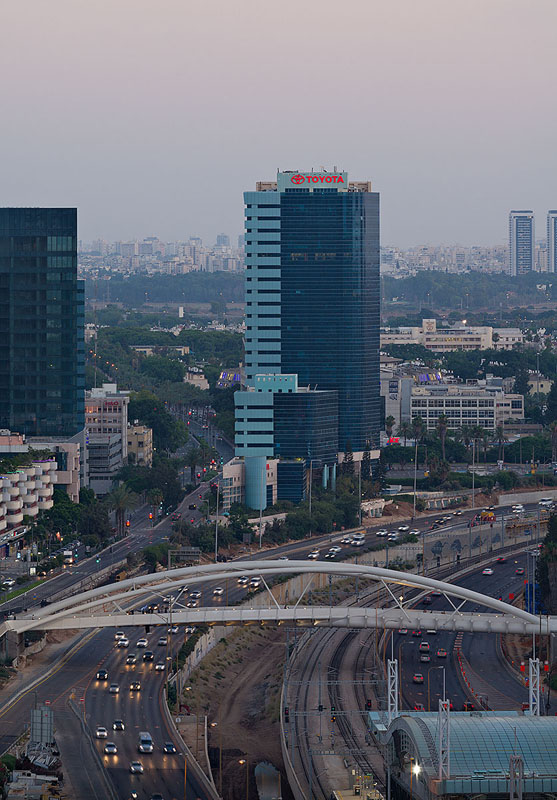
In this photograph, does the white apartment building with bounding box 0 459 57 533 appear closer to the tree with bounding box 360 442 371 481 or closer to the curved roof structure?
the tree with bounding box 360 442 371 481

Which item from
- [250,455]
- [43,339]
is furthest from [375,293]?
[43,339]

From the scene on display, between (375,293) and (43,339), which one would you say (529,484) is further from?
(43,339)

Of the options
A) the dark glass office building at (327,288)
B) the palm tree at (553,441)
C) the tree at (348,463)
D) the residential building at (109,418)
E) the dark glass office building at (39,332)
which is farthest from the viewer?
the palm tree at (553,441)

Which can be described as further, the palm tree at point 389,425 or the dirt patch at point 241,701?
the palm tree at point 389,425

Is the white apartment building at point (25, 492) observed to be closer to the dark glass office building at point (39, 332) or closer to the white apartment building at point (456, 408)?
the dark glass office building at point (39, 332)

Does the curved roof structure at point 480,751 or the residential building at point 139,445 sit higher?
the residential building at point 139,445

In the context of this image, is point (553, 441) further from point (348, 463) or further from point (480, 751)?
point (480, 751)

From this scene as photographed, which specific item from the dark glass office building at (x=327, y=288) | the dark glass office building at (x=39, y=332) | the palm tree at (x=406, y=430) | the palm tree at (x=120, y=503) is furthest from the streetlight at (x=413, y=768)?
the palm tree at (x=406, y=430)

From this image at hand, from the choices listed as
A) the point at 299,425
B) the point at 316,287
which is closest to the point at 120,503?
the point at 299,425
